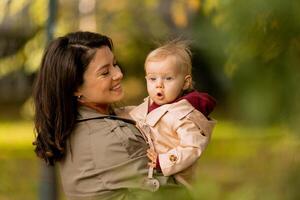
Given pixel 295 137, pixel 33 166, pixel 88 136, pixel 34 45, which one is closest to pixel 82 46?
pixel 88 136

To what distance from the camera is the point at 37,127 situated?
291 cm

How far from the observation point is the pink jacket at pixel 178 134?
2.60 meters

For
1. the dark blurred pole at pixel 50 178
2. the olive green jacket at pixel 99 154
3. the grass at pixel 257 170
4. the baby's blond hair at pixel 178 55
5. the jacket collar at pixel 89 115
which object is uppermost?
the grass at pixel 257 170

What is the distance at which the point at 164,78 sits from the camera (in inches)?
102

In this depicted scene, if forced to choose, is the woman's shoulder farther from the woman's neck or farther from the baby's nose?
the baby's nose

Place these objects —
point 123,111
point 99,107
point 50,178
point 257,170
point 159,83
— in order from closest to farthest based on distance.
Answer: point 257,170, point 159,83, point 99,107, point 123,111, point 50,178

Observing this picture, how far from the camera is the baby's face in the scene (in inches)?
102

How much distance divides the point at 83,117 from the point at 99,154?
0.14 m

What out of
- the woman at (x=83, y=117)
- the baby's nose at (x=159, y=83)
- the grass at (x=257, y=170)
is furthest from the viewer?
the woman at (x=83, y=117)

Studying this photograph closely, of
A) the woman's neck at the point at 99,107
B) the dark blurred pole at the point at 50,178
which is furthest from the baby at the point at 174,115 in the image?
the dark blurred pole at the point at 50,178

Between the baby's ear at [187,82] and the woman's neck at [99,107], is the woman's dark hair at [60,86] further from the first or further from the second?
the baby's ear at [187,82]

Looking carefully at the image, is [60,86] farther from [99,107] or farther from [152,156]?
[152,156]

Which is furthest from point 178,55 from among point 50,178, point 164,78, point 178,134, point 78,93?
point 50,178

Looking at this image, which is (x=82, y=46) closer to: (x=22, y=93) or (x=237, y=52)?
(x=237, y=52)
